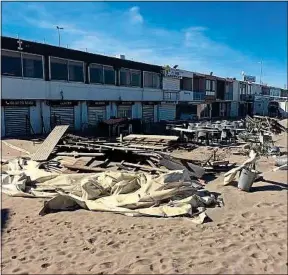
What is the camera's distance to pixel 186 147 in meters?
21.1

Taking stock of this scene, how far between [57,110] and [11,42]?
614 cm

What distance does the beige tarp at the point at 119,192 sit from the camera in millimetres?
8789

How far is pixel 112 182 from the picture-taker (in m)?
10.0

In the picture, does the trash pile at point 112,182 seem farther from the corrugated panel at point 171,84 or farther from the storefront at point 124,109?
the corrugated panel at point 171,84

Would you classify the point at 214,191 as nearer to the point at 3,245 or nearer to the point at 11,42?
the point at 3,245

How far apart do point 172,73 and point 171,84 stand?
1294 mm

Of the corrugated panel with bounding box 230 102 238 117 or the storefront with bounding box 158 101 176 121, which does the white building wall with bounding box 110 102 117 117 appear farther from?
the corrugated panel with bounding box 230 102 238 117

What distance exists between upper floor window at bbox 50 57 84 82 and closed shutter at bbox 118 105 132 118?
18.8ft

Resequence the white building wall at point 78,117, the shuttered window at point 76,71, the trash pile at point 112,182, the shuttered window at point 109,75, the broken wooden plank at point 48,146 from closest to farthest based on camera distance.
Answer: the trash pile at point 112,182 < the broken wooden plank at point 48,146 < the shuttered window at point 76,71 < the white building wall at point 78,117 < the shuttered window at point 109,75

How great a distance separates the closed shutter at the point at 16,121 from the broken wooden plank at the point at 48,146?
8.36 metres

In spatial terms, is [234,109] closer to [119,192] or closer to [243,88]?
[243,88]

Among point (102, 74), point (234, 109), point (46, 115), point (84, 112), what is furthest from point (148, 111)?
point (234, 109)

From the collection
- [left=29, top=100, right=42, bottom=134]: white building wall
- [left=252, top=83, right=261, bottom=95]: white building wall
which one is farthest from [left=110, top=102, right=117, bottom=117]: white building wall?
[left=252, top=83, right=261, bottom=95]: white building wall

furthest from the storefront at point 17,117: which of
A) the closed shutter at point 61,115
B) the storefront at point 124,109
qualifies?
the storefront at point 124,109
